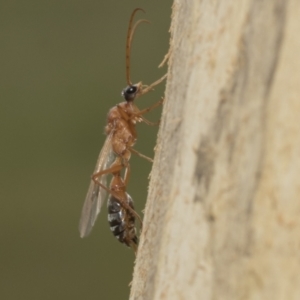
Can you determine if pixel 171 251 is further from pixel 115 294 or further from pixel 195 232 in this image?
pixel 115 294

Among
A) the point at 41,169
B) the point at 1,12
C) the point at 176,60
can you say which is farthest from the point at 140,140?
the point at 176,60

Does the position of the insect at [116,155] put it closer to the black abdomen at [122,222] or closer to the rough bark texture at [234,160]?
the black abdomen at [122,222]

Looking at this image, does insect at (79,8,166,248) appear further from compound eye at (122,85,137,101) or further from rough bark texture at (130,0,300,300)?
→ rough bark texture at (130,0,300,300)

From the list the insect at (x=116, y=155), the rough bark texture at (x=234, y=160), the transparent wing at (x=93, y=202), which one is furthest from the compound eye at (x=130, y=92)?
the rough bark texture at (x=234, y=160)

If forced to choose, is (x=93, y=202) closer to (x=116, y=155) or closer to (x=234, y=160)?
(x=116, y=155)

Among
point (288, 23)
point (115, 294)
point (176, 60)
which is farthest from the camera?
point (115, 294)

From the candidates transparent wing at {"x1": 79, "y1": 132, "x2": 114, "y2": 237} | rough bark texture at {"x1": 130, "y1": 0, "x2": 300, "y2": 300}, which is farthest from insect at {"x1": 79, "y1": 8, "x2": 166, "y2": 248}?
rough bark texture at {"x1": 130, "y1": 0, "x2": 300, "y2": 300}

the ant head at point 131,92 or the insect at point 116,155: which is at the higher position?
the ant head at point 131,92
